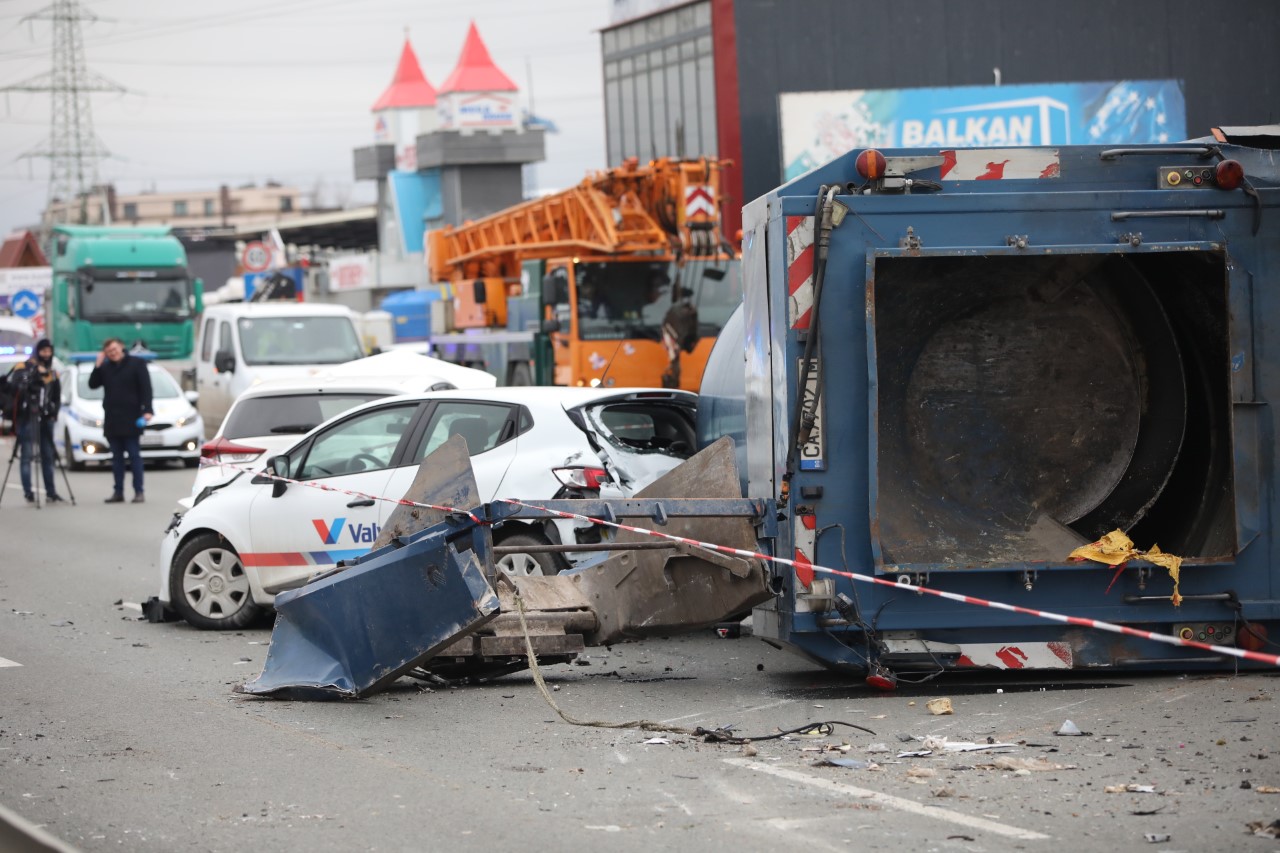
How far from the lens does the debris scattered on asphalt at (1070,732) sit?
713cm

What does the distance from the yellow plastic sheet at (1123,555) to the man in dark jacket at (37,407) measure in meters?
15.4

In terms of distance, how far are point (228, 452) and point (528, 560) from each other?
4490 mm

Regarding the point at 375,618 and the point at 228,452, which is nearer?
the point at 375,618

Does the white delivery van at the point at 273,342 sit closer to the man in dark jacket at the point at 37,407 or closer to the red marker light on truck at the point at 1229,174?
the man in dark jacket at the point at 37,407

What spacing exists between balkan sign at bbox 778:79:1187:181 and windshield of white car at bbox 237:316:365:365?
9.71 m

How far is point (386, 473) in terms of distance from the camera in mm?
11031

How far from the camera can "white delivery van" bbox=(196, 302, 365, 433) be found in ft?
86.7

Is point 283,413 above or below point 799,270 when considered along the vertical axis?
below

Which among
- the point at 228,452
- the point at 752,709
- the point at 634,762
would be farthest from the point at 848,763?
the point at 228,452

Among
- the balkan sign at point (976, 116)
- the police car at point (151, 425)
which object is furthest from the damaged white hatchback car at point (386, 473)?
the balkan sign at point (976, 116)

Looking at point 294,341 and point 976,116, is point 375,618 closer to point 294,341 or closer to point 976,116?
point 294,341

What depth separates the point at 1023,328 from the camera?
8969mm

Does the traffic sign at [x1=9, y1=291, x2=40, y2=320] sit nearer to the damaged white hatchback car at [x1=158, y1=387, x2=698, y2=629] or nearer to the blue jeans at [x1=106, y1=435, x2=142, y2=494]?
the blue jeans at [x1=106, y1=435, x2=142, y2=494]

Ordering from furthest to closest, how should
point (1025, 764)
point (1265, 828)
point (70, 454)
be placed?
point (70, 454) < point (1025, 764) < point (1265, 828)
